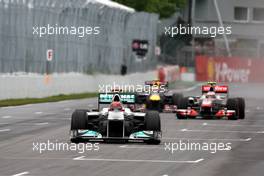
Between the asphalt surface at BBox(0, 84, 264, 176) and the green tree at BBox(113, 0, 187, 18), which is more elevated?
the green tree at BBox(113, 0, 187, 18)

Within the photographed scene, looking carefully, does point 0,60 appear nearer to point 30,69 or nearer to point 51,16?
Result: point 30,69

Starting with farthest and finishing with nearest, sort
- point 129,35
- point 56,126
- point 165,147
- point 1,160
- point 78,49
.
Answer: point 129,35 → point 78,49 → point 56,126 → point 165,147 → point 1,160

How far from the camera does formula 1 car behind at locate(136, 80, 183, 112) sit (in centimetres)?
3762

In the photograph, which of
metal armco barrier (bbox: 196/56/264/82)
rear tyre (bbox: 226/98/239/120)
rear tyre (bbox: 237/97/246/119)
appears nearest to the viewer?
rear tyre (bbox: 226/98/239/120)

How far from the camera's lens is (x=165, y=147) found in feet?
76.7

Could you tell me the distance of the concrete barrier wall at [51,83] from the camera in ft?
146

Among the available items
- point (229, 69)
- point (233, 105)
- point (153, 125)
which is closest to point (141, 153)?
point (153, 125)

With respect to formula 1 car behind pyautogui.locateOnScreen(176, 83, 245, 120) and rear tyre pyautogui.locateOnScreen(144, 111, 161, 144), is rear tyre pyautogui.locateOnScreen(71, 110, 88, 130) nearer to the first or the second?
rear tyre pyautogui.locateOnScreen(144, 111, 161, 144)

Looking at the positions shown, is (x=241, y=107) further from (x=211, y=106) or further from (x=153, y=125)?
(x=153, y=125)

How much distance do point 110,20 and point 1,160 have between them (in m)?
45.7

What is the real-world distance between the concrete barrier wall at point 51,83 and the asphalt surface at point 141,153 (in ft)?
35.0

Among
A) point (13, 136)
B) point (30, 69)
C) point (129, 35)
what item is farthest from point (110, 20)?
point (13, 136)

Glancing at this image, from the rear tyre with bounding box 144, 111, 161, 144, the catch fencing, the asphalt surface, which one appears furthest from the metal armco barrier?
the rear tyre with bounding box 144, 111, 161, 144

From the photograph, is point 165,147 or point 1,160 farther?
point 165,147
